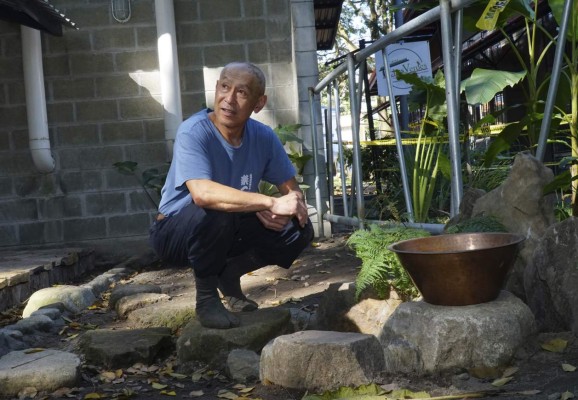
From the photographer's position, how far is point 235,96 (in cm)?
394

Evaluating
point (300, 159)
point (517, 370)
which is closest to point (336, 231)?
point (300, 159)

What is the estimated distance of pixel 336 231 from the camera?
849 cm

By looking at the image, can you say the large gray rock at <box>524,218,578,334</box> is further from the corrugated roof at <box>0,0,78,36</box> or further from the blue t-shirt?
the corrugated roof at <box>0,0,78,36</box>

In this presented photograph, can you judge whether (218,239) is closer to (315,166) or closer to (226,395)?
(226,395)

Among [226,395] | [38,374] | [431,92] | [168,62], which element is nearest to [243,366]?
[226,395]

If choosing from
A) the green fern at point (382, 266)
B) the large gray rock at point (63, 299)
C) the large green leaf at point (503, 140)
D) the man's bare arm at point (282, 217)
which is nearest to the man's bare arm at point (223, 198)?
the man's bare arm at point (282, 217)

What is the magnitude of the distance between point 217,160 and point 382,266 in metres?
0.96

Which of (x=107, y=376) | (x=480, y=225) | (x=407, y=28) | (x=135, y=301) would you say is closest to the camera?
(x=480, y=225)

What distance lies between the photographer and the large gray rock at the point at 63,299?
18.0 feet

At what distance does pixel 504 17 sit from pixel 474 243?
1.67 m

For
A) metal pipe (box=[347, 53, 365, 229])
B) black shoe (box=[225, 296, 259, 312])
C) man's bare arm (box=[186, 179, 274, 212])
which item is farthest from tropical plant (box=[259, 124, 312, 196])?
man's bare arm (box=[186, 179, 274, 212])

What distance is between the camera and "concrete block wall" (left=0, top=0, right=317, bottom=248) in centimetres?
837

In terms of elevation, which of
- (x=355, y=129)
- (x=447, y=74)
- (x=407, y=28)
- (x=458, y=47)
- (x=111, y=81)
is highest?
(x=111, y=81)

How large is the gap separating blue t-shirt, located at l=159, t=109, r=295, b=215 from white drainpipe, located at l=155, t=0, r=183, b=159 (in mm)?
3984
